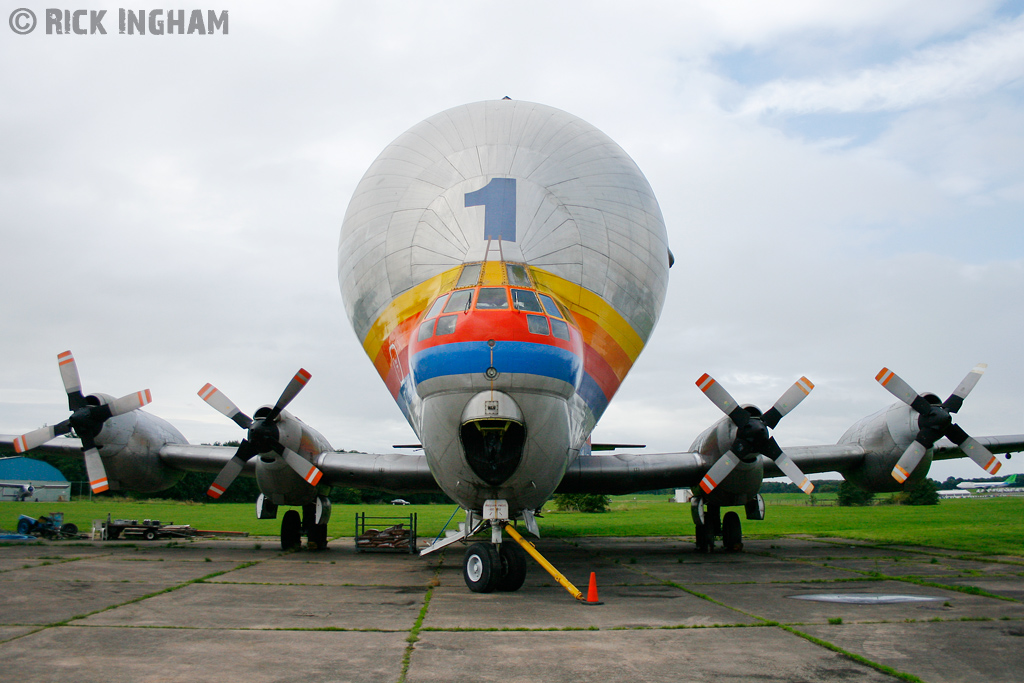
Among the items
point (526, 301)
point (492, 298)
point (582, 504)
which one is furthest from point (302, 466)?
point (582, 504)

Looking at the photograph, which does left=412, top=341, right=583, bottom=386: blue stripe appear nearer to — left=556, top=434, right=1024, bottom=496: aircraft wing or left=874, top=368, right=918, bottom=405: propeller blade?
Result: left=556, top=434, right=1024, bottom=496: aircraft wing

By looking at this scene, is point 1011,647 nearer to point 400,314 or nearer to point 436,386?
point 436,386

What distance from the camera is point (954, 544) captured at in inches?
682

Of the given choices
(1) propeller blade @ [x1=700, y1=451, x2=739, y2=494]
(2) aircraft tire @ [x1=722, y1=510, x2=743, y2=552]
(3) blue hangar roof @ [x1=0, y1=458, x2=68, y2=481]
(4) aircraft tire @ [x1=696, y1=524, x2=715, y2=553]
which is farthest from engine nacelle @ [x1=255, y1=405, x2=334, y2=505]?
(3) blue hangar roof @ [x1=0, y1=458, x2=68, y2=481]

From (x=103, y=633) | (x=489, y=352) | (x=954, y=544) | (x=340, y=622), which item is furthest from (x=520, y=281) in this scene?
(x=954, y=544)

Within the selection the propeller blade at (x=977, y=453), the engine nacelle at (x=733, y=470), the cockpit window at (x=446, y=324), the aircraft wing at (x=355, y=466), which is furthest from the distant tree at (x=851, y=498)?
the cockpit window at (x=446, y=324)

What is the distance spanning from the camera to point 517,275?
10.7 metres

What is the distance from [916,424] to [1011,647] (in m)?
10.3

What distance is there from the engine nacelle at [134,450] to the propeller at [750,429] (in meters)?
12.5

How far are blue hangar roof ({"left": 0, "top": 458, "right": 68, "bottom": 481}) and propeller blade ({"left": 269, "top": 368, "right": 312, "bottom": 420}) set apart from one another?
49158 mm

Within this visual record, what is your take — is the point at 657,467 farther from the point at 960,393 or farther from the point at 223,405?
the point at 223,405

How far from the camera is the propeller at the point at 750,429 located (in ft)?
44.0

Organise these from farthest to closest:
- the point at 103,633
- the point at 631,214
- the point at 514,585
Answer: the point at 631,214
the point at 514,585
the point at 103,633

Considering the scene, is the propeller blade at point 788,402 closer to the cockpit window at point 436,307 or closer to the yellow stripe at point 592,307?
the yellow stripe at point 592,307
